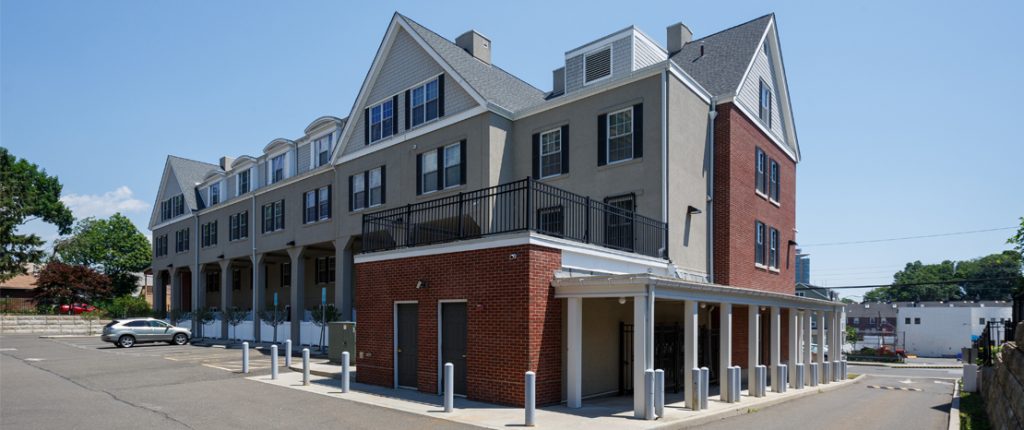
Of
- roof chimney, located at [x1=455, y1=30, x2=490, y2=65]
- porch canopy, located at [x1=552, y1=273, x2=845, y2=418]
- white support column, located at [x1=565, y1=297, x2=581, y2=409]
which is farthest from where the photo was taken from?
roof chimney, located at [x1=455, y1=30, x2=490, y2=65]

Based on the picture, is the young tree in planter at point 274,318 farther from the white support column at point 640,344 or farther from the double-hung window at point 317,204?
the white support column at point 640,344

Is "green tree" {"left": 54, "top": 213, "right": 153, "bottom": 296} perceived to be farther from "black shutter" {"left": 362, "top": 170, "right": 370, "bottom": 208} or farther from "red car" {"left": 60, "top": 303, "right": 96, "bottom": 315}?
"black shutter" {"left": 362, "top": 170, "right": 370, "bottom": 208}

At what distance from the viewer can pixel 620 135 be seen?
19156 millimetres

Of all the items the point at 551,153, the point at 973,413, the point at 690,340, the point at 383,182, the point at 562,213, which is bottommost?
the point at 973,413

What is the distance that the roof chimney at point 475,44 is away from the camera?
84.6ft

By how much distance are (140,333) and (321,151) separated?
12645 mm

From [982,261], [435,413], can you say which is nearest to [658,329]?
[435,413]

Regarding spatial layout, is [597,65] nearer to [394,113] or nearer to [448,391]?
[394,113]

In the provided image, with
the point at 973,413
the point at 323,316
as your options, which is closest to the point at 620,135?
the point at 973,413

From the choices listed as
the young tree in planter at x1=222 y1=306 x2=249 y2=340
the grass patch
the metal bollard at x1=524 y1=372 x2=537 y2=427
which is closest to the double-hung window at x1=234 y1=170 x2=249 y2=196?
the young tree in planter at x1=222 y1=306 x2=249 y2=340

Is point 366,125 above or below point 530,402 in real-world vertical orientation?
above

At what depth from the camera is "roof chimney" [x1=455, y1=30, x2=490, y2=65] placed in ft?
84.6

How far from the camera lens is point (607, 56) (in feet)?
67.9

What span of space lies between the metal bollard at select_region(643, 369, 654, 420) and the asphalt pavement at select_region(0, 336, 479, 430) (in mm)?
3329
